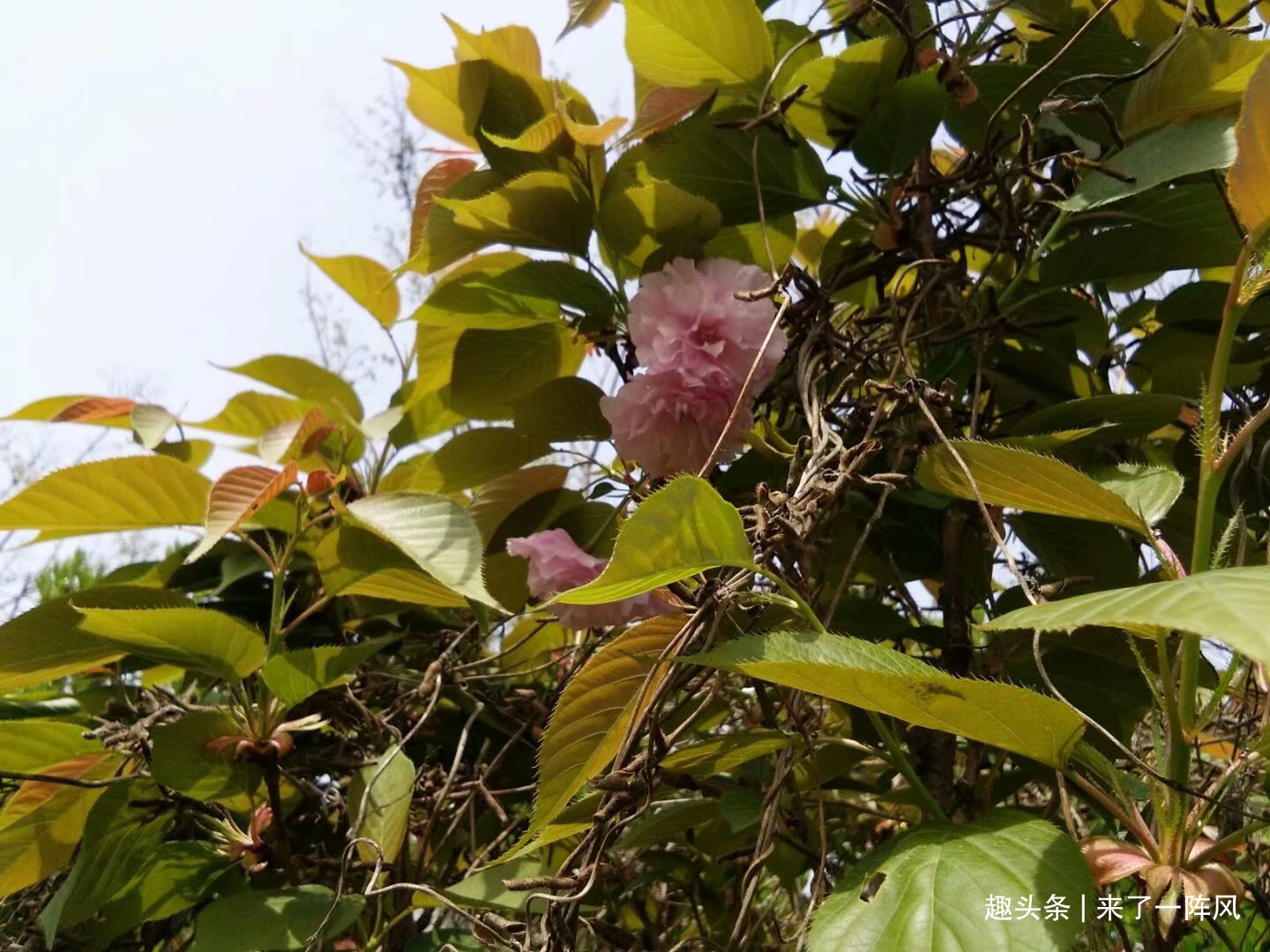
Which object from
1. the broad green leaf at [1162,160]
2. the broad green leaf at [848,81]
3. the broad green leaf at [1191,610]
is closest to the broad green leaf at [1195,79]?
the broad green leaf at [1162,160]

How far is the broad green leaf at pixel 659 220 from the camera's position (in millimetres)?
619

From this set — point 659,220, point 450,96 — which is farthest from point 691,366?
point 450,96

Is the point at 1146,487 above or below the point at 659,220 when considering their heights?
below

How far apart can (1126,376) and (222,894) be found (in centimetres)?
77

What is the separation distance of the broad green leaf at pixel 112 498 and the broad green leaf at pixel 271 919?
0.27 m

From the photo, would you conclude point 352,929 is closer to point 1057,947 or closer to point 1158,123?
point 1057,947

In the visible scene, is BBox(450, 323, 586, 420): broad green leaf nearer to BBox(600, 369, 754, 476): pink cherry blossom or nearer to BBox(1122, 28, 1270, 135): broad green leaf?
BBox(600, 369, 754, 476): pink cherry blossom

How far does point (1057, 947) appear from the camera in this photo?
0.31 m

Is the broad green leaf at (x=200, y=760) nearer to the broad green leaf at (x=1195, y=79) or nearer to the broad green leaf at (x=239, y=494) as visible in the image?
the broad green leaf at (x=239, y=494)

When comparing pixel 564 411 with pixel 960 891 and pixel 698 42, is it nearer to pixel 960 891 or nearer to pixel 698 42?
pixel 698 42

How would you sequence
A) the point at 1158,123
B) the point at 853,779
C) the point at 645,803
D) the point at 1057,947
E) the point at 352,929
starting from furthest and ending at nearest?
1. the point at 853,779
2. the point at 352,929
3. the point at 1158,123
4. the point at 645,803
5. the point at 1057,947

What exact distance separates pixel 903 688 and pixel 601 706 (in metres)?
0.14

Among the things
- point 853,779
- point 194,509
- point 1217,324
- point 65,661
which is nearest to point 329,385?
point 194,509

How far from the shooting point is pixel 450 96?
739mm
